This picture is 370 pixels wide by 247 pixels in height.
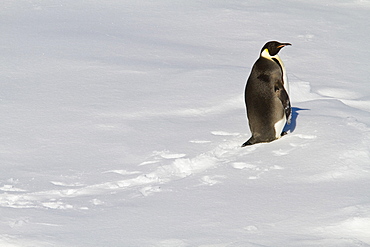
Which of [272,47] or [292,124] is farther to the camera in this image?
Result: [272,47]

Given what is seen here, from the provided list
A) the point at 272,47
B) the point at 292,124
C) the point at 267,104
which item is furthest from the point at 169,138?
the point at 272,47

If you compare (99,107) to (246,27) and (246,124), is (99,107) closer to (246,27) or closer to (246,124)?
(246,124)

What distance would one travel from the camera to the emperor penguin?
4.02 meters

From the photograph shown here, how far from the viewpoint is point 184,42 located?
7.37m

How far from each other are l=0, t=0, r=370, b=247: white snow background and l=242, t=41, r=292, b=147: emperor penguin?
13 cm

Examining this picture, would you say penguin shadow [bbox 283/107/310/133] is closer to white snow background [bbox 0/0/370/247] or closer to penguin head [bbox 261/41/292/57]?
white snow background [bbox 0/0/370/247]

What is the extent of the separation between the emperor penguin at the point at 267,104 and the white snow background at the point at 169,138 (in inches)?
5.0

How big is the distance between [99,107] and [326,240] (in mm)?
2826

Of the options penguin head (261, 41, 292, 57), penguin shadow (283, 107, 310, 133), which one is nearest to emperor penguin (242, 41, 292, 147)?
penguin shadow (283, 107, 310, 133)

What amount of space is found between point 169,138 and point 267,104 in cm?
71

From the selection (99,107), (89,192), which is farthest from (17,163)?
(99,107)

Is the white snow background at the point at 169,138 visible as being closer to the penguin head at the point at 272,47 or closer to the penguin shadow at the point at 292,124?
the penguin shadow at the point at 292,124

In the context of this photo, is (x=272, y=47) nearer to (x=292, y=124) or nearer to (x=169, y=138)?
(x=292, y=124)

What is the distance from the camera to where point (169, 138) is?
4180 mm
